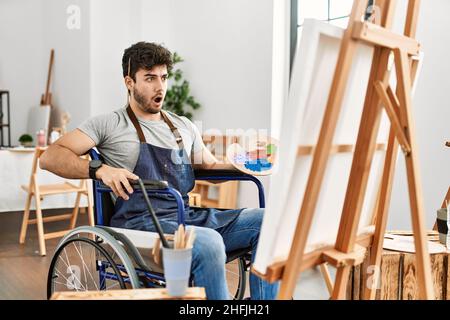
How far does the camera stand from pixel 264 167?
2.19 metres

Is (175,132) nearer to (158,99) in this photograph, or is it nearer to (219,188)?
(158,99)

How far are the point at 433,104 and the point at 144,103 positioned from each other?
68.6 inches

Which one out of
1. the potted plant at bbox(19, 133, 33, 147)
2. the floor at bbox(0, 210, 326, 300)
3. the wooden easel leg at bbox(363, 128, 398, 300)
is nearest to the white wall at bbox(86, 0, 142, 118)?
the potted plant at bbox(19, 133, 33, 147)

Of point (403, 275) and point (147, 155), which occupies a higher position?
point (147, 155)

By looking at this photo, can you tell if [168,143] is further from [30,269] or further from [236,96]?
[236,96]

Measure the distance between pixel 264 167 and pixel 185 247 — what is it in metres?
0.94

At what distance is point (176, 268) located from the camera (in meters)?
1.29

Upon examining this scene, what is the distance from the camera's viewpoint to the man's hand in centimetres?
167

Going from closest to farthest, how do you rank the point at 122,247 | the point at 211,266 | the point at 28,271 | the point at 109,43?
1. the point at 211,266
2. the point at 122,247
3. the point at 28,271
4. the point at 109,43

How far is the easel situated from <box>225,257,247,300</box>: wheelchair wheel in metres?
0.72

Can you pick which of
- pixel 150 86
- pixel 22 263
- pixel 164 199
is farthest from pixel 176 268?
pixel 22 263

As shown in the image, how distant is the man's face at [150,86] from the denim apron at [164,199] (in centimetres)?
8

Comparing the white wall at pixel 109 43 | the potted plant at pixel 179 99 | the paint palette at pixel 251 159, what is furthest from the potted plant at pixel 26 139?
the paint palette at pixel 251 159
